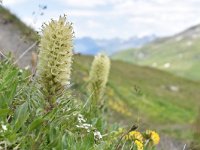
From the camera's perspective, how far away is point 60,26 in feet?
15.4

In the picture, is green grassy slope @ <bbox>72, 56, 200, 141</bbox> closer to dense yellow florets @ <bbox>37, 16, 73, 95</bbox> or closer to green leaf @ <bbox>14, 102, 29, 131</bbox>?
green leaf @ <bbox>14, 102, 29, 131</bbox>

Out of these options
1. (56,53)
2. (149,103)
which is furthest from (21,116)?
(149,103)

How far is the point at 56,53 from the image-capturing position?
4.61 meters

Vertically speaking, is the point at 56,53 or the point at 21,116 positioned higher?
the point at 56,53

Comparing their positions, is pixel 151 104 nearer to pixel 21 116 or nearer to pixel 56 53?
pixel 21 116

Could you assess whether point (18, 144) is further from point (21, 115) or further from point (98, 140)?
point (98, 140)

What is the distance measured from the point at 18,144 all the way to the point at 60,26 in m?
1.10

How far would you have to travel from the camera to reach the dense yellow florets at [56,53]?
460 centimetres

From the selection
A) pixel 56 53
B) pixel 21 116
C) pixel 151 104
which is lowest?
pixel 21 116

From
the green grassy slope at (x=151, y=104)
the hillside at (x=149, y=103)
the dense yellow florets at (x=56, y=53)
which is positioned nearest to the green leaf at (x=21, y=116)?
the dense yellow florets at (x=56, y=53)

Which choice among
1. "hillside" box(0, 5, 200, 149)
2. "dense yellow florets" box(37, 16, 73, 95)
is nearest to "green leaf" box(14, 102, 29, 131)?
"dense yellow florets" box(37, 16, 73, 95)

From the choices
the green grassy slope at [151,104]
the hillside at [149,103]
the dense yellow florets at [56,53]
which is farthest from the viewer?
the green grassy slope at [151,104]

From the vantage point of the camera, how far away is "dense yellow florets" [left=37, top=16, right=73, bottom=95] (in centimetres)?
460

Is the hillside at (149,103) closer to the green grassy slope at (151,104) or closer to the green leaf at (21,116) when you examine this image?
the green grassy slope at (151,104)
